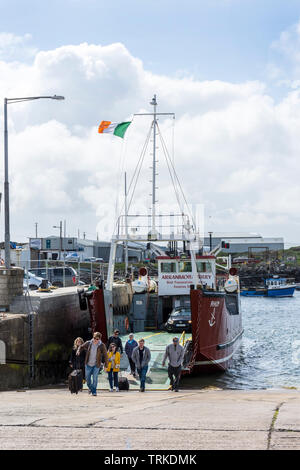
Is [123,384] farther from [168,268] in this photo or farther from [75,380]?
[168,268]

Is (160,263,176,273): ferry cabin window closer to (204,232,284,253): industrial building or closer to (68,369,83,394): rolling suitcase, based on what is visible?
(68,369,83,394): rolling suitcase

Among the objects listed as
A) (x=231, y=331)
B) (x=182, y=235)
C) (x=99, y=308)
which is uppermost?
(x=182, y=235)

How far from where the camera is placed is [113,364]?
1445 cm

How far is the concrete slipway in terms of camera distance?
686 centimetres

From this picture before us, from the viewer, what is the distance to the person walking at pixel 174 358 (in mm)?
14250

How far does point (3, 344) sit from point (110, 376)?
335 centimetres

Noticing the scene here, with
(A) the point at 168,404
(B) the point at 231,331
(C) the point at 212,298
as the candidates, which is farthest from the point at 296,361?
(A) the point at 168,404

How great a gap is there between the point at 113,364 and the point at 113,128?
995 cm

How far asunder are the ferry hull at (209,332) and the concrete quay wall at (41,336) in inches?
198

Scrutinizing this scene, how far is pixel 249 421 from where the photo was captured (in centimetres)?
822

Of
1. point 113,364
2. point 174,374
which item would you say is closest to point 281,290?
point 174,374

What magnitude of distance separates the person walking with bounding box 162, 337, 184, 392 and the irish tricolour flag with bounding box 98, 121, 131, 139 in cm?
952

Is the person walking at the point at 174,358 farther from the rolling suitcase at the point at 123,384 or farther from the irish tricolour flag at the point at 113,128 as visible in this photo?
the irish tricolour flag at the point at 113,128

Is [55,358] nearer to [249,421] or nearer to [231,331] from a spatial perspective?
[231,331]
